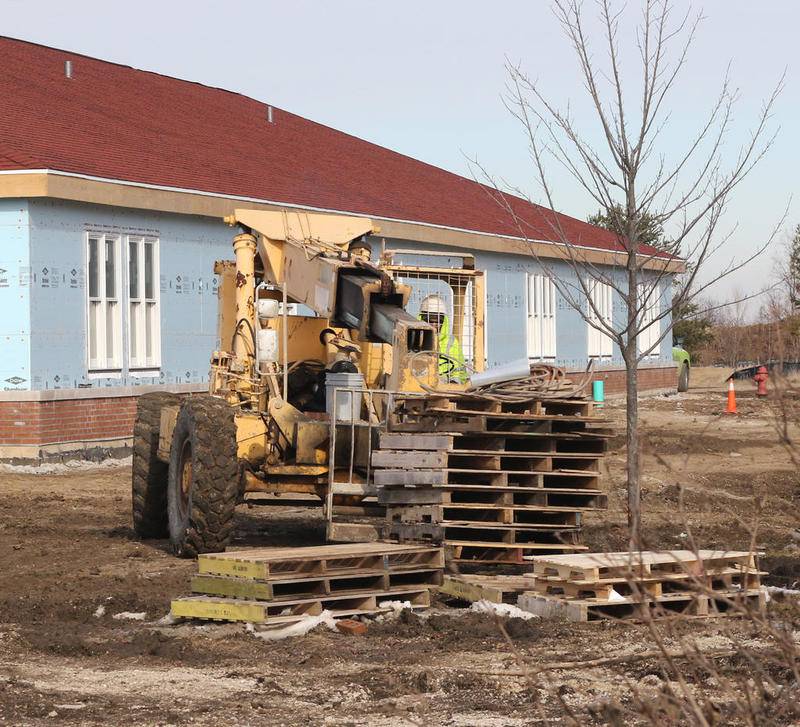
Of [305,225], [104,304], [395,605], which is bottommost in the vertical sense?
[395,605]

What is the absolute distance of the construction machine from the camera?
1143 centimetres

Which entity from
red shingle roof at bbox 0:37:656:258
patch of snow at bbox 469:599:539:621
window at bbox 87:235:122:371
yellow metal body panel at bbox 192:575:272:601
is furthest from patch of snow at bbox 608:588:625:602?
window at bbox 87:235:122:371

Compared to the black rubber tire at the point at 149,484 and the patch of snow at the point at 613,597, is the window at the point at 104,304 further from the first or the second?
the patch of snow at the point at 613,597

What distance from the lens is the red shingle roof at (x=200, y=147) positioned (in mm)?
23172

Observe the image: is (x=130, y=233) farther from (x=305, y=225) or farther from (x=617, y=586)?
(x=617, y=586)

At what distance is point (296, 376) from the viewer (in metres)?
13.8

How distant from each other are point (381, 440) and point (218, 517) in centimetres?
181

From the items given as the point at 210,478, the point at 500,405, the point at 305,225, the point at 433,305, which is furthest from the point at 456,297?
the point at 210,478

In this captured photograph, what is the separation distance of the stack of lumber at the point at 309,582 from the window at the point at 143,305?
1281 centimetres

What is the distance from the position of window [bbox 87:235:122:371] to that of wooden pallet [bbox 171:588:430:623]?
1240 cm

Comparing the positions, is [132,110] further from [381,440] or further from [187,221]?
[381,440]

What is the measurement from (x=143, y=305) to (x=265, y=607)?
45.9 ft

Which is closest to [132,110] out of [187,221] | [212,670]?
[187,221]

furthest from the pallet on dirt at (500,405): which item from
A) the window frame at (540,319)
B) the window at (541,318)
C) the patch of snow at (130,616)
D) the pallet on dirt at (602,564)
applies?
the window at (541,318)
